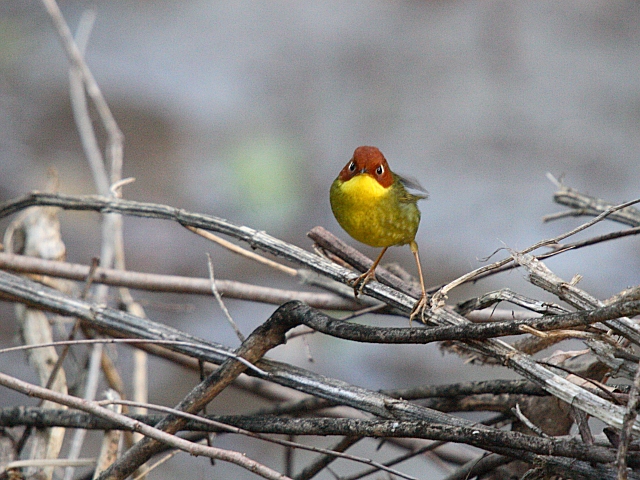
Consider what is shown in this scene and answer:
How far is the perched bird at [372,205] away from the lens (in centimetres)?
280

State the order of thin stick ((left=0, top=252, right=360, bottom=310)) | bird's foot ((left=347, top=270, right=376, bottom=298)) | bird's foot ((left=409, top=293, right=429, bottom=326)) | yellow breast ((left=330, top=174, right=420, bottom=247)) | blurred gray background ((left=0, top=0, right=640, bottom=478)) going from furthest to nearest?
blurred gray background ((left=0, top=0, right=640, bottom=478)) → thin stick ((left=0, top=252, right=360, bottom=310)) → yellow breast ((left=330, top=174, right=420, bottom=247)) → bird's foot ((left=347, top=270, right=376, bottom=298)) → bird's foot ((left=409, top=293, right=429, bottom=326))

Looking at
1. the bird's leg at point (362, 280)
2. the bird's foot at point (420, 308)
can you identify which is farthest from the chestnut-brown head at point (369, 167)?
the bird's foot at point (420, 308)

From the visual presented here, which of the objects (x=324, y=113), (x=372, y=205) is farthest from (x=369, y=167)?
(x=324, y=113)

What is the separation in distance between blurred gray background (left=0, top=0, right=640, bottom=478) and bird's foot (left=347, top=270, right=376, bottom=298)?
317cm

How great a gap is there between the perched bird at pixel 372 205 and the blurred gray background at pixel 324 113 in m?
2.81

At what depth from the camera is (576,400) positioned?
5.45 feet

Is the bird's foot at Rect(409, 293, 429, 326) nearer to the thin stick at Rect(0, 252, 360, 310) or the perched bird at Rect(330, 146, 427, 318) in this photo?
Answer: the perched bird at Rect(330, 146, 427, 318)

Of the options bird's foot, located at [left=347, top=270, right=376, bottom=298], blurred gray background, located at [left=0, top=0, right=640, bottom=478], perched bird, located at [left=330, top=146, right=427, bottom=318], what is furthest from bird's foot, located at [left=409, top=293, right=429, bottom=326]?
blurred gray background, located at [left=0, top=0, right=640, bottom=478]

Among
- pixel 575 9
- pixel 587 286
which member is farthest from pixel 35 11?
pixel 587 286

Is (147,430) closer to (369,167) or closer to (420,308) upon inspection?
(420,308)

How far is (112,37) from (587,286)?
521cm

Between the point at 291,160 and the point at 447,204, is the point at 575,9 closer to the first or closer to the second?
the point at 447,204

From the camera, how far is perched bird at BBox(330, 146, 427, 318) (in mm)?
2797

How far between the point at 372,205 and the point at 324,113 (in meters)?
4.35
